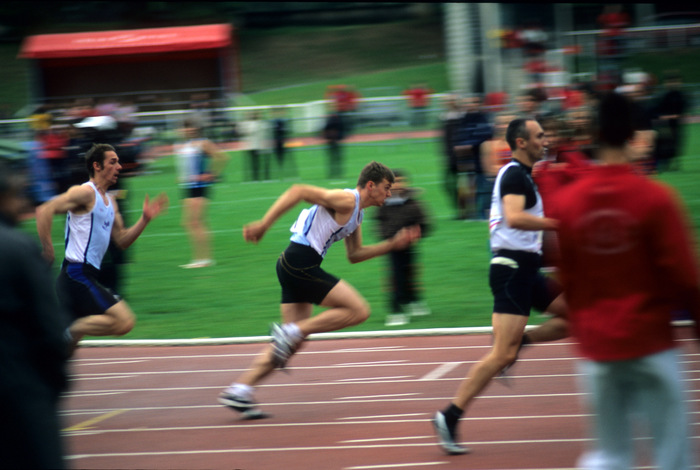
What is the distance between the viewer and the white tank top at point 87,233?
270 inches

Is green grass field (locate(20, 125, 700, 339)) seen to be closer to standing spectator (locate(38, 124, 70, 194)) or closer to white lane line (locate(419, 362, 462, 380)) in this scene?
standing spectator (locate(38, 124, 70, 194))

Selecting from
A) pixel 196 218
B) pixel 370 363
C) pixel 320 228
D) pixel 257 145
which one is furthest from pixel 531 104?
pixel 257 145

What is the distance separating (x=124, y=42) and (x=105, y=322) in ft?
115

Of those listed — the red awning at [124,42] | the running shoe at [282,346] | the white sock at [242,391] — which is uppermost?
the red awning at [124,42]

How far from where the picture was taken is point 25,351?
3.32 meters

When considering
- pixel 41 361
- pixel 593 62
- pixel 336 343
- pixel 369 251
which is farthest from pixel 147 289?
pixel 593 62

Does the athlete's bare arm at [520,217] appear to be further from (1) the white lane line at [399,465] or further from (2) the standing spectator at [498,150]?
(2) the standing spectator at [498,150]

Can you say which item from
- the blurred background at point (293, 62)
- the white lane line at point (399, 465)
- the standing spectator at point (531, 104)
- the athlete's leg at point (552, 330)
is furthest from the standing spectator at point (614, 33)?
the white lane line at point (399, 465)

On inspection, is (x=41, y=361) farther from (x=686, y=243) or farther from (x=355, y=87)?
(x=355, y=87)

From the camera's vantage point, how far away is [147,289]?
39.4 ft

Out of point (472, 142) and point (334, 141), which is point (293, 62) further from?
point (472, 142)

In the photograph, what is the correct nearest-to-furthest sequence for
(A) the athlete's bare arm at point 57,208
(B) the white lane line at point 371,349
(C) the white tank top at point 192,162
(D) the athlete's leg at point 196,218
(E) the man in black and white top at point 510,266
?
(E) the man in black and white top at point 510,266 → (A) the athlete's bare arm at point 57,208 → (B) the white lane line at point 371,349 → (C) the white tank top at point 192,162 → (D) the athlete's leg at point 196,218

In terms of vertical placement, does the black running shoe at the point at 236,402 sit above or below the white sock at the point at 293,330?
below

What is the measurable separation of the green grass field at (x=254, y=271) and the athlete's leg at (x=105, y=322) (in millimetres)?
2696
